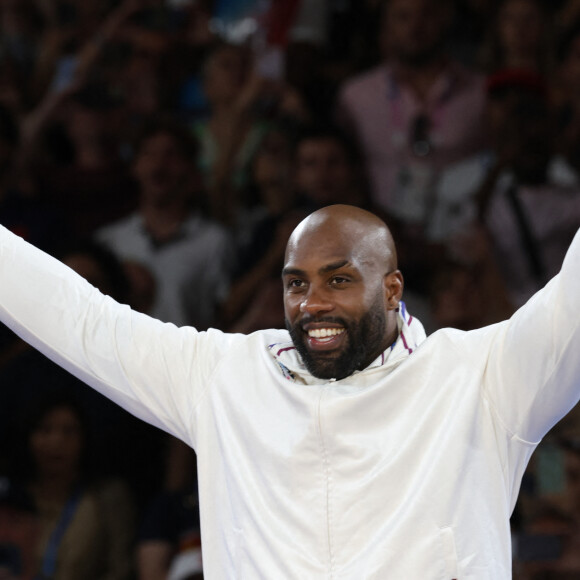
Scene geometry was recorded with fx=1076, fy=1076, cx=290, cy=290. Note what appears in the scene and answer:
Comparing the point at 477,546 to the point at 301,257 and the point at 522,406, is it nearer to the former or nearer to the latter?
the point at 522,406

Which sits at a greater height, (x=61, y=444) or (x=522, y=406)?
(x=61, y=444)

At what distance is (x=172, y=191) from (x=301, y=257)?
9.88 feet

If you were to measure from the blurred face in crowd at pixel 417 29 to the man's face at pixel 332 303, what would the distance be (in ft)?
10.3

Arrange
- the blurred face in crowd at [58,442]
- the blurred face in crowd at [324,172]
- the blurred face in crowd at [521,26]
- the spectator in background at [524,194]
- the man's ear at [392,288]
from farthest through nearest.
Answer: the blurred face in crowd at [521,26] → the blurred face in crowd at [324,172] → the spectator in background at [524,194] → the blurred face in crowd at [58,442] → the man's ear at [392,288]

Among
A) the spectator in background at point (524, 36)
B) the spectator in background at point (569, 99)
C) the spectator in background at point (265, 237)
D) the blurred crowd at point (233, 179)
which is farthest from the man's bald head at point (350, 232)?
the spectator in background at point (524, 36)

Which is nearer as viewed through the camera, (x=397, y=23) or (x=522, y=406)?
(x=522, y=406)

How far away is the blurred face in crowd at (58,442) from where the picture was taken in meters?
4.55

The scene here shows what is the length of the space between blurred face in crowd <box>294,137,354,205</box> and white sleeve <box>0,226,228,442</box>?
2.69 metres

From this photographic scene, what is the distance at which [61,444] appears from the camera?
15.0 feet

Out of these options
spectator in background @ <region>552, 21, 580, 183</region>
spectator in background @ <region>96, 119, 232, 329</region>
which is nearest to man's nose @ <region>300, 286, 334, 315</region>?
spectator in background @ <region>96, 119, 232, 329</region>

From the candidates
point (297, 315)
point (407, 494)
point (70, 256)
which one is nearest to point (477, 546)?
point (407, 494)

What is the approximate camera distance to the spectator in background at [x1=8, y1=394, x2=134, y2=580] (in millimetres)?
4352

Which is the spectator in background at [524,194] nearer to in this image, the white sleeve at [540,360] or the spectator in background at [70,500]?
the spectator in background at [70,500]

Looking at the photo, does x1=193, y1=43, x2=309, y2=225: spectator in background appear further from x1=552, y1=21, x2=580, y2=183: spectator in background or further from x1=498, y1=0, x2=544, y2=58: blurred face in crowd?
x1=552, y1=21, x2=580, y2=183: spectator in background
